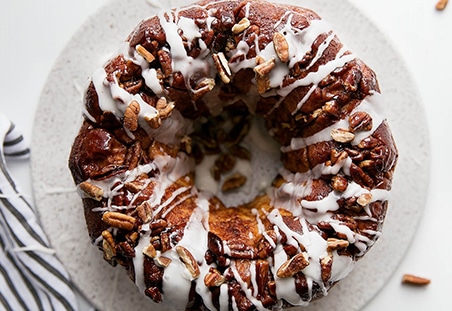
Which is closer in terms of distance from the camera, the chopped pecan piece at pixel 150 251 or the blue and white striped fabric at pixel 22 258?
the chopped pecan piece at pixel 150 251

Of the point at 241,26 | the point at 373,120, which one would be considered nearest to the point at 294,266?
the point at 373,120

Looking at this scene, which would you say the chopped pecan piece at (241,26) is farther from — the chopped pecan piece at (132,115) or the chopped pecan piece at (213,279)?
the chopped pecan piece at (213,279)

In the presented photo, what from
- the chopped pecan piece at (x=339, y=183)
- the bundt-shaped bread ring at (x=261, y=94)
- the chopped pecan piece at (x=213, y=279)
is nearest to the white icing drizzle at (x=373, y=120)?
the bundt-shaped bread ring at (x=261, y=94)

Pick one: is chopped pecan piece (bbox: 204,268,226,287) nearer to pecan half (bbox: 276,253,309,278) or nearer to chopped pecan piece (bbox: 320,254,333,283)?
pecan half (bbox: 276,253,309,278)

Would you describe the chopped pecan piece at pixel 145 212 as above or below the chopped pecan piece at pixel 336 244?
above

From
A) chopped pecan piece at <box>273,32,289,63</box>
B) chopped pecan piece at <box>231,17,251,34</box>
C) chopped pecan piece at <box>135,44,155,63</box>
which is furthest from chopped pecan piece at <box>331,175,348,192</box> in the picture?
chopped pecan piece at <box>135,44,155,63</box>

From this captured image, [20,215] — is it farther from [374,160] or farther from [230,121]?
[374,160]
